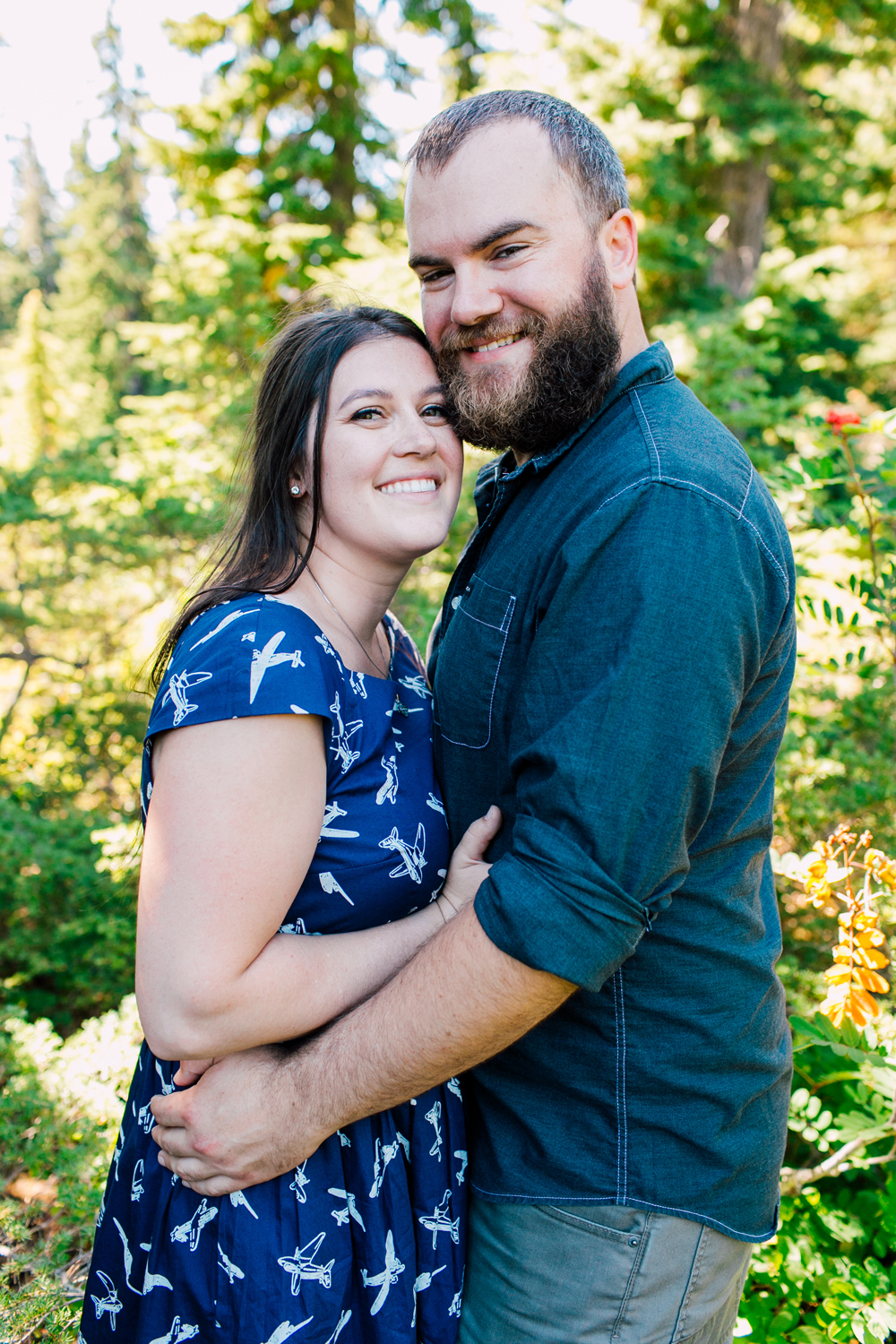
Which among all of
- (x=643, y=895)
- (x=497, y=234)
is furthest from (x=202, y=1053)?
(x=497, y=234)

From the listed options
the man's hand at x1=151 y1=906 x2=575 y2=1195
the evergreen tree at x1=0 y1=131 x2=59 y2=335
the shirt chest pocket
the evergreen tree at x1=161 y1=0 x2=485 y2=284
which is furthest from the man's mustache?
the evergreen tree at x1=0 y1=131 x2=59 y2=335

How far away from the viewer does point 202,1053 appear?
1.36 m

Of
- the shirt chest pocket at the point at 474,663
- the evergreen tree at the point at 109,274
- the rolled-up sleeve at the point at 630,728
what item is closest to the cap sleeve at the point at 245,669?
the shirt chest pocket at the point at 474,663

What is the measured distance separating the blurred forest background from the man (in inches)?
27.2

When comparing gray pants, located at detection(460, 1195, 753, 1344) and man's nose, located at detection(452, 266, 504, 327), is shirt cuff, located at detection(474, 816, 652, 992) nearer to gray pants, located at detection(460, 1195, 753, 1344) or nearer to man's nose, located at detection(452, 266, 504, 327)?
gray pants, located at detection(460, 1195, 753, 1344)

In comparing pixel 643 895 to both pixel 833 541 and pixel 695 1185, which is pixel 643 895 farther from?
pixel 833 541

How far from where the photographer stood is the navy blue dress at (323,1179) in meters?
1.38

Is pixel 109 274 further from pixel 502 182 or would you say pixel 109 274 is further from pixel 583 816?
pixel 583 816

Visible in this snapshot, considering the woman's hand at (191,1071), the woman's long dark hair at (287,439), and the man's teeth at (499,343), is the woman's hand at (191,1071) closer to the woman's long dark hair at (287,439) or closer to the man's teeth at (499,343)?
the woman's long dark hair at (287,439)

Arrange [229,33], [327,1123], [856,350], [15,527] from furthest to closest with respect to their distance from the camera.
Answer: [856,350], [229,33], [15,527], [327,1123]

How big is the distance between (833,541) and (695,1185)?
3.95m

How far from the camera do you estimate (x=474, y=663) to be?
1.53m

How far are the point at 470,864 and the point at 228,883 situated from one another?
1.40 ft

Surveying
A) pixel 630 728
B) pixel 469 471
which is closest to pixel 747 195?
pixel 469 471
